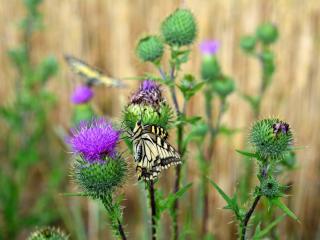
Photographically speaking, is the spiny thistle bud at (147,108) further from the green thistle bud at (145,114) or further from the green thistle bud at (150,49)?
the green thistle bud at (150,49)

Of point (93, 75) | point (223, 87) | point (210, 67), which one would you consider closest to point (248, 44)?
point (210, 67)

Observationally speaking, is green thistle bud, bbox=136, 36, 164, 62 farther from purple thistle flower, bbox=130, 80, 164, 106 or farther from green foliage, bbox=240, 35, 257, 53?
green foliage, bbox=240, 35, 257, 53

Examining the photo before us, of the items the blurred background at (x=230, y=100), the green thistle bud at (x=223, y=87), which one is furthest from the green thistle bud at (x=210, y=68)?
the blurred background at (x=230, y=100)

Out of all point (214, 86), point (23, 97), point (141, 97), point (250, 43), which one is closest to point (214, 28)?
point (250, 43)

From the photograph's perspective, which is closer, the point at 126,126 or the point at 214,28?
the point at 126,126

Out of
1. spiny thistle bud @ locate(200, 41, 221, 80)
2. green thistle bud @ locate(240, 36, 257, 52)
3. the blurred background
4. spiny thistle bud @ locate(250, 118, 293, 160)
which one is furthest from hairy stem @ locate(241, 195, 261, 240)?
green thistle bud @ locate(240, 36, 257, 52)

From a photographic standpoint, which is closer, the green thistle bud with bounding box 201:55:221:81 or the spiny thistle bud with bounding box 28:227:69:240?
the spiny thistle bud with bounding box 28:227:69:240

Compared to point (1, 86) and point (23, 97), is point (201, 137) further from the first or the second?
point (1, 86)
